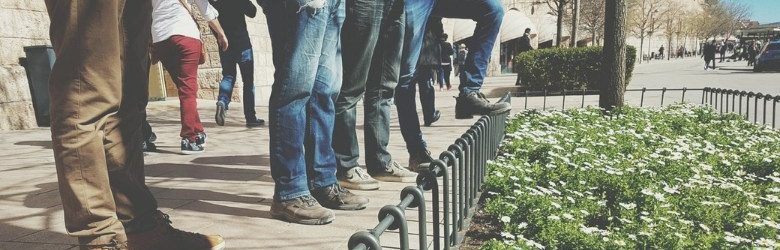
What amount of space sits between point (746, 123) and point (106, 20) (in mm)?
7598

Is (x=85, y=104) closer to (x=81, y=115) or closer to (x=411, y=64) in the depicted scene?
(x=81, y=115)

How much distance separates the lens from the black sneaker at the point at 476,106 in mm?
3838

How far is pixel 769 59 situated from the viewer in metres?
24.3

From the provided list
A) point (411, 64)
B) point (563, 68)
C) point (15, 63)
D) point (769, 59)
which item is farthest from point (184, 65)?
point (769, 59)

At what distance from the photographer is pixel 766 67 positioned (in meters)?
24.7

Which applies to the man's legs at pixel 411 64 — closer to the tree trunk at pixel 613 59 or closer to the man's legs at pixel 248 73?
the man's legs at pixel 248 73

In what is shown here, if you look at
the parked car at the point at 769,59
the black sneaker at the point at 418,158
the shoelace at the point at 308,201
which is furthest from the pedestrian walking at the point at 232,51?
the parked car at the point at 769,59

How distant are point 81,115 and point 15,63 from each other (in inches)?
271

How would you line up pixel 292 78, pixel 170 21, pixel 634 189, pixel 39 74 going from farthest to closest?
1. pixel 39 74
2. pixel 170 21
3. pixel 634 189
4. pixel 292 78

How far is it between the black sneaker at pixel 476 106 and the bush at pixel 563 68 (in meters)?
10.7

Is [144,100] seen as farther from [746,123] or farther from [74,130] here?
[746,123]

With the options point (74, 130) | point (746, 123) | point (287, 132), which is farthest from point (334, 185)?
point (746, 123)

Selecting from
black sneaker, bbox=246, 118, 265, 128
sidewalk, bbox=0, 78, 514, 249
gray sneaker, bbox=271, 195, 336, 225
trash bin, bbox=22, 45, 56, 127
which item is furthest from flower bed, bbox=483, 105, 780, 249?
trash bin, bbox=22, 45, 56, 127

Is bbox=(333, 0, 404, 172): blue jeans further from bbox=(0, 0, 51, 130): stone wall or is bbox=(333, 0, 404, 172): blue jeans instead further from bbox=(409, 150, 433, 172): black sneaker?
bbox=(0, 0, 51, 130): stone wall
